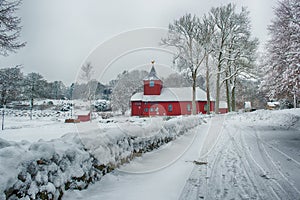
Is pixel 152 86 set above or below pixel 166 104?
above

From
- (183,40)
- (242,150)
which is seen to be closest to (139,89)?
(183,40)

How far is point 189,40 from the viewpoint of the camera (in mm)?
26625

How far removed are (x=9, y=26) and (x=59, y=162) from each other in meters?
9.73

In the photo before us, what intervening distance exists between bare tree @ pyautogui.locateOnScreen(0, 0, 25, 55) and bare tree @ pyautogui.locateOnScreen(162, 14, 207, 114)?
18.7m

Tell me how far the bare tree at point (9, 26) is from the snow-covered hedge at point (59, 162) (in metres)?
8.40

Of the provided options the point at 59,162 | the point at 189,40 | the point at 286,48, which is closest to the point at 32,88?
the point at 189,40

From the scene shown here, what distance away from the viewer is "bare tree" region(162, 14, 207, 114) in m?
26.0

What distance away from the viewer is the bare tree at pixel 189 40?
85.5 ft

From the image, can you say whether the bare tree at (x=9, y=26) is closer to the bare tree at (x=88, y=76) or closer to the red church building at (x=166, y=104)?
the bare tree at (x=88, y=76)

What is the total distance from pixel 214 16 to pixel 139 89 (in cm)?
2802

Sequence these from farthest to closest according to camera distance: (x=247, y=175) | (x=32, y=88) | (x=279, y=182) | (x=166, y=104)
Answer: (x=32, y=88) < (x=166, y=104) < (x=247, y=175) < (x=279, y=182)

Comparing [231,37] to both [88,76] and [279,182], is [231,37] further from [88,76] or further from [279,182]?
[279,182]

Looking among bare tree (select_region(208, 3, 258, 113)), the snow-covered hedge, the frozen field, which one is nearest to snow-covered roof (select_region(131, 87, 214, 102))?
bare tree (select_region(208, 3, 258, 113))

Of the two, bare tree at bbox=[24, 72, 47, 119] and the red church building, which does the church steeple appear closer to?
the red church building
